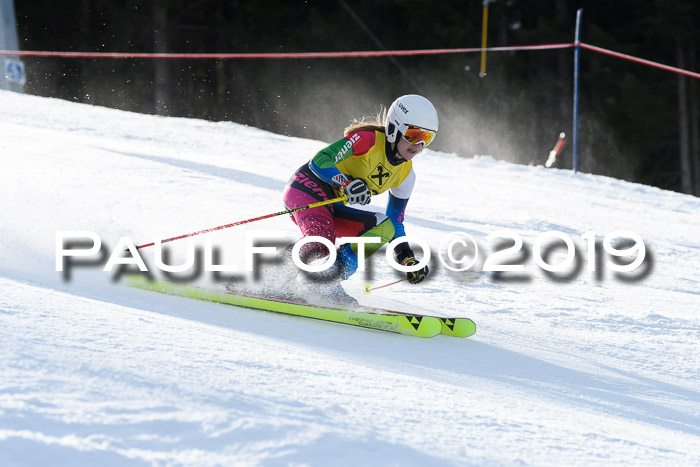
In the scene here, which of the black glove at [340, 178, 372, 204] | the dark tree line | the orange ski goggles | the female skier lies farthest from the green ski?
the dark tree line

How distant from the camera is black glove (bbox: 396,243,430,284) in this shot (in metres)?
4.25

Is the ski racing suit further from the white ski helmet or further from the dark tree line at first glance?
the dark tree line

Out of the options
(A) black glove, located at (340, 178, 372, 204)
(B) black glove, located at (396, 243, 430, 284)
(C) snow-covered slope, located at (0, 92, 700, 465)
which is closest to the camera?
(C) snow-covered slope, located at (0, 92, 700, 465)

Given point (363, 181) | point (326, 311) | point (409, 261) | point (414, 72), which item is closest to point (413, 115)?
point (363, 181)

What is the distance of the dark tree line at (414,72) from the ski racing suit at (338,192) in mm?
16324

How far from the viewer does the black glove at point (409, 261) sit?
13.9ft

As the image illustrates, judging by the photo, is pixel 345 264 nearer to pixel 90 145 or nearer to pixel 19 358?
pixel 19 358

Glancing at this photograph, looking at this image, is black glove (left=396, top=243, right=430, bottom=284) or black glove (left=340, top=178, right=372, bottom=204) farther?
black glove (left=396, top=243, right=430, bottom=284)

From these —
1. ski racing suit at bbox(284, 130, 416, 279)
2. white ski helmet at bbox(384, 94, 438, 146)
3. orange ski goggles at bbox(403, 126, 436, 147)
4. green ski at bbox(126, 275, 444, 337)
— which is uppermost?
white ski helmet at bbox(384, 94, 438, 146)

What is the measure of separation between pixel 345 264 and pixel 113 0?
76.5 feet

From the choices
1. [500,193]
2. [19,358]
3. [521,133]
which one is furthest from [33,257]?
[521,133]

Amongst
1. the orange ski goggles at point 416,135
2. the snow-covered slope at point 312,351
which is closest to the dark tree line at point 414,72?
the snow-covered slope at point 312,351

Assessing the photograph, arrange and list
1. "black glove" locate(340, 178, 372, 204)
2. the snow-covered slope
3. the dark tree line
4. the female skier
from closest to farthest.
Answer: the snow-covered slope → "black glove" locate(340, 178, 372, 204) → the female skier → the dark tree line

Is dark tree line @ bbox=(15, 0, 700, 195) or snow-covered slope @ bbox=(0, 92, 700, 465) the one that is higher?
dark tree line @ bbox=(15, 0, 700, 195)
